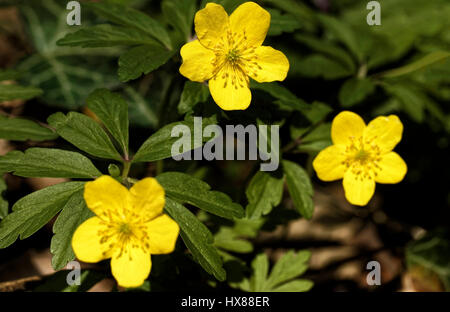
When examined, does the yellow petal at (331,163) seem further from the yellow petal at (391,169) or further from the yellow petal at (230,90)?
the yellow petal at (230,90)

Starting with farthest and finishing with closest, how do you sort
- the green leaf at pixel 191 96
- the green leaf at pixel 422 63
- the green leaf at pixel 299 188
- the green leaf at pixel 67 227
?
the green leaf at pixel 422 63, the green leaf at pixel 299 188, the green leaf at pixel 191 96, the green leaf at pixel 67 227

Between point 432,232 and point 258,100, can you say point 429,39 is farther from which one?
point 258,100

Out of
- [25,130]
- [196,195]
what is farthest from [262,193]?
[25,130]

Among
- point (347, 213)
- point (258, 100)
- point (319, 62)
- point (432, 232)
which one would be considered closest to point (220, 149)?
point (258, 100)

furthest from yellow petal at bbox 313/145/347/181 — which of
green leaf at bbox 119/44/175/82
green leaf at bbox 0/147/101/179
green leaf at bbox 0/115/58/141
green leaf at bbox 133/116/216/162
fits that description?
green leaf at bbox 0/115/58/141

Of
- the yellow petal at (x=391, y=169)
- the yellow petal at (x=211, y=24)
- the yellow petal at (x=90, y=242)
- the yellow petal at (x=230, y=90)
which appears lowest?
the yellow petal at (x=90, y=242)

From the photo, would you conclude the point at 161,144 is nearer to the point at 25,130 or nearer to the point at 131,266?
the point at 131,266

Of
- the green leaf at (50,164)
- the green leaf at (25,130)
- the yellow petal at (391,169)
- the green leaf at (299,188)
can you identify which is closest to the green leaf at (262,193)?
the green leaf at (299,188)
